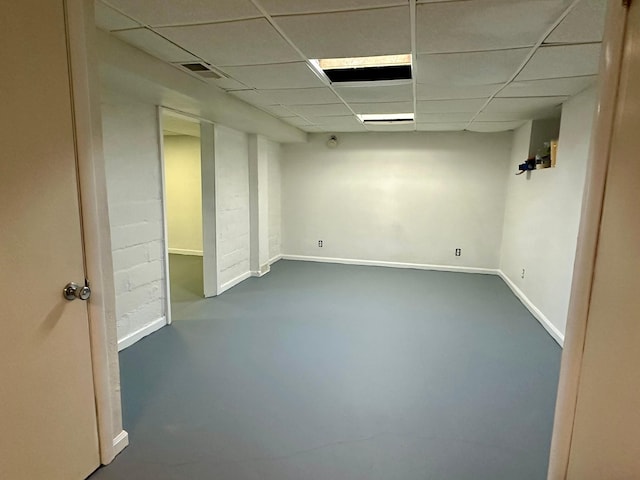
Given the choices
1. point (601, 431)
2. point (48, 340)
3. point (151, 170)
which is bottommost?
point (601, 431)

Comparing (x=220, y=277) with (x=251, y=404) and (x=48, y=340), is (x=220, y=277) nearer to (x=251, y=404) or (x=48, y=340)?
(x=251, y=404)

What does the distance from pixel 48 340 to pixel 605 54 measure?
2.32 meters

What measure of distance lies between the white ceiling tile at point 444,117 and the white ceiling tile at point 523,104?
0.35 metres

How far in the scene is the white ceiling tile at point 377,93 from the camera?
3.04 m

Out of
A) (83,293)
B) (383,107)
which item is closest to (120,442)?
(83,293)

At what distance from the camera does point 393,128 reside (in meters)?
5.23

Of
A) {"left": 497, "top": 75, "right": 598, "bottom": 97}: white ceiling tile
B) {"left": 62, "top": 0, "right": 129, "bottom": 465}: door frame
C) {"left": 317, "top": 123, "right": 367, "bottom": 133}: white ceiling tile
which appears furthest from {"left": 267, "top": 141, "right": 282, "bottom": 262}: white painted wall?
{"left": 62, "top": 0, "right": 129, "bottom": 465}: door frame

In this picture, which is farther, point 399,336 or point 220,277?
point 220,277

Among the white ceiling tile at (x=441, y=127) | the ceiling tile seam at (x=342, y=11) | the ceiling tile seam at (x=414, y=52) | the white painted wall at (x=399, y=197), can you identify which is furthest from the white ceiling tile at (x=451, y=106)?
the ceiling tile seam at (x=342, y=11)

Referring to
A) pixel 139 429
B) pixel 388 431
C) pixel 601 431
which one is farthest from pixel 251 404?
pixel 601 431

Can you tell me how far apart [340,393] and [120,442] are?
4.26 feet

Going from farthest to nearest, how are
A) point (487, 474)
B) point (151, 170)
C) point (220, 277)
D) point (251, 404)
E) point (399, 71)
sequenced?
1. point (220, 277)
2. point (151, 170)
3. point (399, 71)
4. point (251, 404)
5. point (487, 474)

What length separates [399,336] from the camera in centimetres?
333

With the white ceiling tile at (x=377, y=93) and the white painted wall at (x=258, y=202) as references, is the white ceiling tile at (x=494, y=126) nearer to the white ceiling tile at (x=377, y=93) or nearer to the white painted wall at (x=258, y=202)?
the white ceiling tile at (x=377, y=93)
